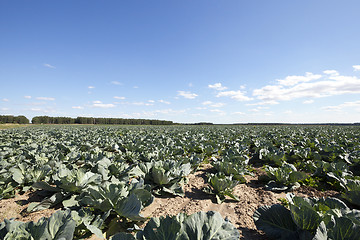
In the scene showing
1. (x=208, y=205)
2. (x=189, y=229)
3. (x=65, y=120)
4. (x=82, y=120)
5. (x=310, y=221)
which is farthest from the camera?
(x=82, y=120)

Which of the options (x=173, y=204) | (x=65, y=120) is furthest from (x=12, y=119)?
(x=173, y=204)

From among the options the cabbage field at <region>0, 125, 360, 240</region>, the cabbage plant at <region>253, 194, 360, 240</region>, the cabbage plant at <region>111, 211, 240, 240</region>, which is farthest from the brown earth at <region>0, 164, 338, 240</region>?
the cabbage plant at <region>111, 211, 240, 240</region>

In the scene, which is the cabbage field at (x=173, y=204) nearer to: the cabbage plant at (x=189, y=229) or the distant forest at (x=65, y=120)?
the cabbage plant at (x=189, y=229)

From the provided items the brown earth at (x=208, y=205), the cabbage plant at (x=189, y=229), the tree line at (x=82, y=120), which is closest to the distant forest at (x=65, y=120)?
the tree line at (x=82, y=120)

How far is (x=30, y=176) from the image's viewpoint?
3961 millimetres

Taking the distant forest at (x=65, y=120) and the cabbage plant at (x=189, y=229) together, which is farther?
the distant forest at (x=65, y=120)

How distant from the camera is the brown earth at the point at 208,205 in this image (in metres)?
2.94

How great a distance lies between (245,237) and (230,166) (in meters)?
2.31

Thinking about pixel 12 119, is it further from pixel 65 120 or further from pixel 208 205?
pixel 208 205

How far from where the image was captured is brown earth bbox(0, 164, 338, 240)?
9.63 feet

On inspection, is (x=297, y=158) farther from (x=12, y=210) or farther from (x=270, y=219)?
(x=12, y=210)

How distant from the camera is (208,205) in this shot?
350 centimetres

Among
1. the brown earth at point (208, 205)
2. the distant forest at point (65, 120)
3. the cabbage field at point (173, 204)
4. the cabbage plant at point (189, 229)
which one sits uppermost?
the distant forest at point (65, 120)

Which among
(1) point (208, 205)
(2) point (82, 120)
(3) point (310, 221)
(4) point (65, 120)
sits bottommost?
(1) point (208, 205)
